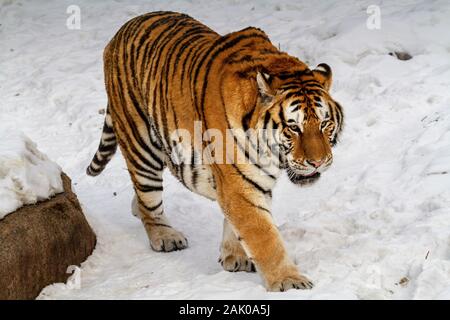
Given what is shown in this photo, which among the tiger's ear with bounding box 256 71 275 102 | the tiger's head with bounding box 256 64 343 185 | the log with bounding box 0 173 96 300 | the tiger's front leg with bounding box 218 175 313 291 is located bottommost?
the log with bounding box 0 173 96 300

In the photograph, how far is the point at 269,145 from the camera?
4.02 metres

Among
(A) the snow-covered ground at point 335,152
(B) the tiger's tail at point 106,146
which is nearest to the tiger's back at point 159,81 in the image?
(B) the tiger's tail at point 106,146

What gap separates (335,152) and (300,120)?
267 cm

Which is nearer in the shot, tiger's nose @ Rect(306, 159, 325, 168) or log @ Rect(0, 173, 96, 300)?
tiger's nose @ Rect(306, 159, 325, 168)

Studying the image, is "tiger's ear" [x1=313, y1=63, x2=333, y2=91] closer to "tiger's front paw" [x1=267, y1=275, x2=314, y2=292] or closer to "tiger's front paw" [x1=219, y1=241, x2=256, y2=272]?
"tiger's front paw" [x1=267, y1=275, x2=314, y2=292]

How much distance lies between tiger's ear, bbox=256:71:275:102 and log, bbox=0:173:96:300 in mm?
1613

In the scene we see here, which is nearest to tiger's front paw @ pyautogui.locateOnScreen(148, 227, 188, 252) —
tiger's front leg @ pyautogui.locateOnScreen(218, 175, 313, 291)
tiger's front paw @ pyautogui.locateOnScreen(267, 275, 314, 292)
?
tiger's front leg @ pyautogui.locateOnScreen(218, 175, 313, 291)

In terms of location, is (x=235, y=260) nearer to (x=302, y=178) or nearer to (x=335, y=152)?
(x=302, y=178)

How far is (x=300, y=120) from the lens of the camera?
12.7ft

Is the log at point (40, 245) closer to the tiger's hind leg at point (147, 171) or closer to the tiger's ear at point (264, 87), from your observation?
the tiger's hind leg at point (147, 171)

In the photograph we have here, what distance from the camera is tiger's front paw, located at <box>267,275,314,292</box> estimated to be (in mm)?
3947

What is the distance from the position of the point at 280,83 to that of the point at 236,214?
2.49 feet

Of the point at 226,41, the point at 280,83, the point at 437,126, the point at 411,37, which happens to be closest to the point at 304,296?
the point at 280,83
